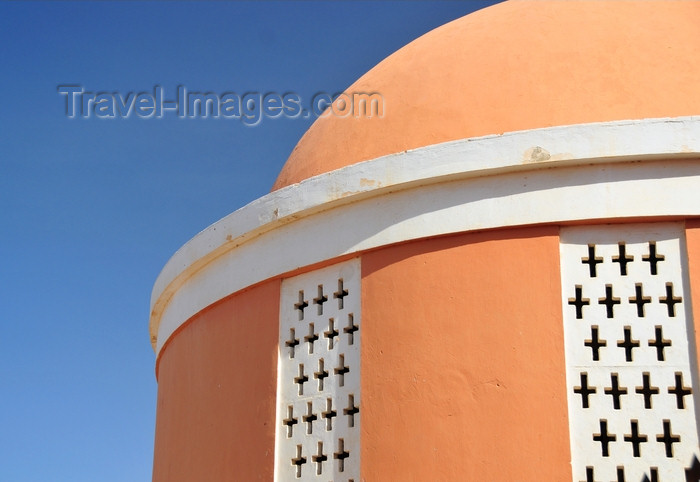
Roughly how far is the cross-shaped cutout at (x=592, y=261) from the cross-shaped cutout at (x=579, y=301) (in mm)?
112

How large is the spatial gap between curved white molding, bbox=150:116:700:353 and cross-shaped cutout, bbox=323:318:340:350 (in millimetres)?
433

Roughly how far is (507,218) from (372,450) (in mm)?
1567

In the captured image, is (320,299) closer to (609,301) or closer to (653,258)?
(609,301)

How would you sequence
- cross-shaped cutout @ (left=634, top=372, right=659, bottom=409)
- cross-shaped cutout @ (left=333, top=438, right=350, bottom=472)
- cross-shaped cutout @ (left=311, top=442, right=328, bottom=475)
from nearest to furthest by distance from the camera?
cross-shaped cutout @ (left=634, top=372, right=659, bottom=409), cross-shaped cutout @ (left=333, top=438, right=350, bottom=472), cross-shaped cutout @ (left=311, top=442, right=328, bottom=475)

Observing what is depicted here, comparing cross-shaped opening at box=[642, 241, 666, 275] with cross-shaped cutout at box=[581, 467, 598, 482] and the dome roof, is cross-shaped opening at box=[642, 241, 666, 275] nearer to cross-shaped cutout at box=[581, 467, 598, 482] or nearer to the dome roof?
the dome roof

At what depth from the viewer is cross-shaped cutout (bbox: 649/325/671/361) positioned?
6340mm

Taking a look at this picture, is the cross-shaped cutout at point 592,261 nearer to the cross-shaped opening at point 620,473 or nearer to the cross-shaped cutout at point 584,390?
the cross-shaped cutout at point 584,390

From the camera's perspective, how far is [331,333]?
23.9ft

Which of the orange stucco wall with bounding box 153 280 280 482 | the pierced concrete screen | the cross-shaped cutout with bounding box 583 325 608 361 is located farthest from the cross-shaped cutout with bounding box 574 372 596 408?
the orange stucco wall with bounding box 153 280 280 482

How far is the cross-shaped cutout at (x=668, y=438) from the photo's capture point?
20.2 feet

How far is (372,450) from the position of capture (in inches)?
265

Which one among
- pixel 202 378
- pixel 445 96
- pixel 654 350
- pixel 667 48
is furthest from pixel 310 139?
pixel 654 350

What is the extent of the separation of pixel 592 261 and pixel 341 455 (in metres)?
1.89

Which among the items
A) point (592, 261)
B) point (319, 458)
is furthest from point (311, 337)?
point (592, 261)
